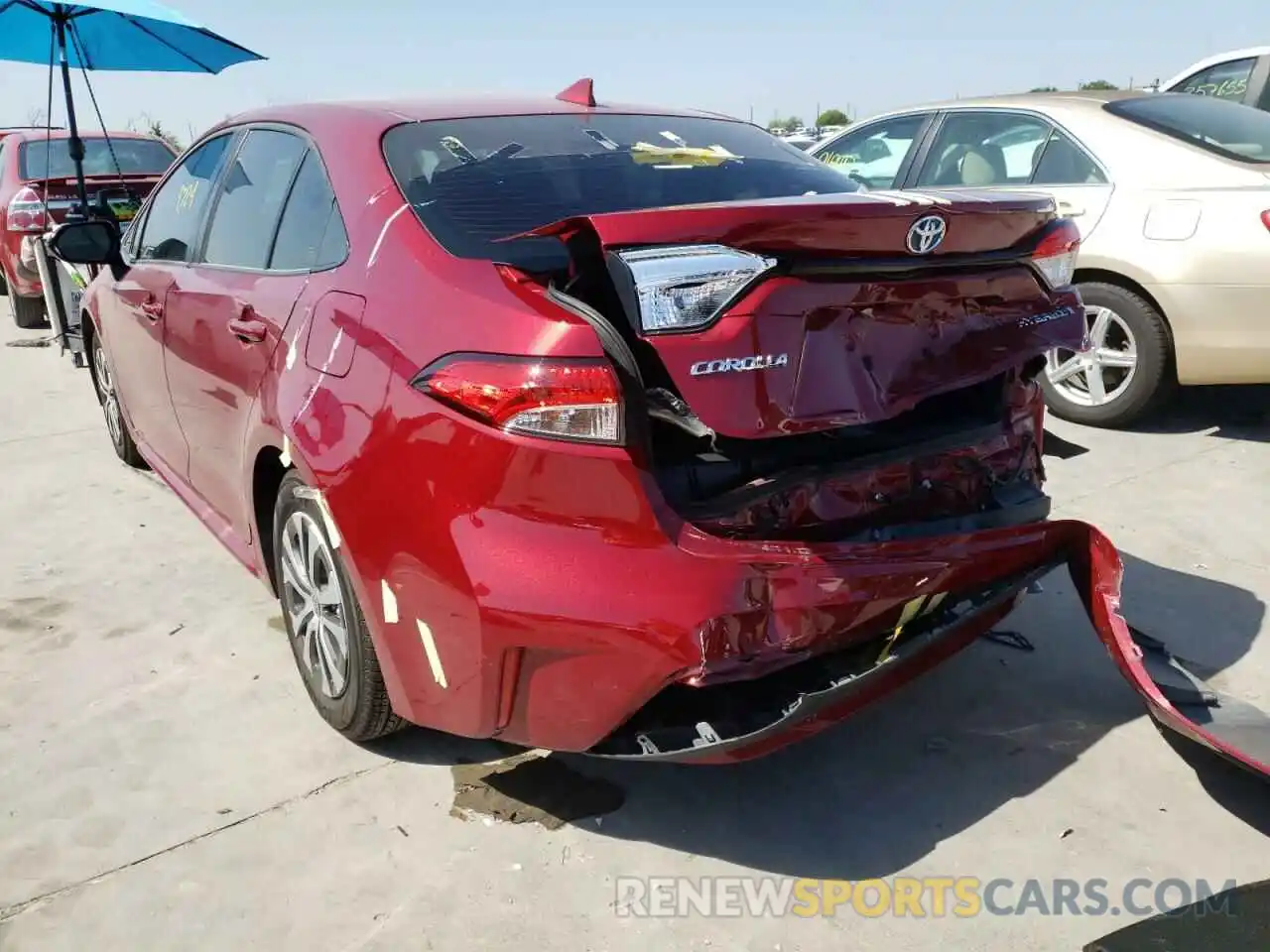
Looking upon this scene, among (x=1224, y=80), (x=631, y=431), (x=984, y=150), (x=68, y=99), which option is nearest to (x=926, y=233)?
(x=631, y=431)

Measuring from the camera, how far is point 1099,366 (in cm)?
523

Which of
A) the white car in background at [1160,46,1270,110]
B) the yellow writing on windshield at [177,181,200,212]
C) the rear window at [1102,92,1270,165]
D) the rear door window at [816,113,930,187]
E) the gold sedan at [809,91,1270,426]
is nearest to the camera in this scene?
the yellow writing on windshield at [177,181,200,212]

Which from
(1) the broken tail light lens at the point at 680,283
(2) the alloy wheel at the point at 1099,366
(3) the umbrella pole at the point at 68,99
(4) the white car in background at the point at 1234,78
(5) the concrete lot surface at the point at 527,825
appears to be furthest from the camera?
(4) the white car in background at the point at 1234,78

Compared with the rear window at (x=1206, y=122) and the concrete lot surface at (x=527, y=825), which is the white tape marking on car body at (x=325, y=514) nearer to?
the concrete lot surface at (x=527, y=825)

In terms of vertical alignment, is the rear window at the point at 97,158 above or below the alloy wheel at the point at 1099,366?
above

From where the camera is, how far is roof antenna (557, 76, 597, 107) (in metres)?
3.17

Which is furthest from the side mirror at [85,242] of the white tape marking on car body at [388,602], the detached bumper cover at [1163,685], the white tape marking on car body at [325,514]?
the detached bumper cover at [1163,685]

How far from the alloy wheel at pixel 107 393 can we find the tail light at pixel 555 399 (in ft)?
11.1

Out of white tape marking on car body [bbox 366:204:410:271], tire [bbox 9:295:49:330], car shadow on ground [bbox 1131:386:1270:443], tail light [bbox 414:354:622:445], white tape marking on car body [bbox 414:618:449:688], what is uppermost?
white tape marking on car body [bbox 366:204:410:271]

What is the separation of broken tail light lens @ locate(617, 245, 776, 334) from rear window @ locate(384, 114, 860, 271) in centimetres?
33

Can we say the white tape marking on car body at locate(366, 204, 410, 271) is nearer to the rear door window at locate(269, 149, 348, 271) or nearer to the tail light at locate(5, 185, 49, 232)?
the rear door window at locate(269, 149, 348, 271)

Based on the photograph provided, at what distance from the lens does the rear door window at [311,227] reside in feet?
8.35

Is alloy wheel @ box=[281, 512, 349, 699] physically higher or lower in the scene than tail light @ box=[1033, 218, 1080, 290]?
lower

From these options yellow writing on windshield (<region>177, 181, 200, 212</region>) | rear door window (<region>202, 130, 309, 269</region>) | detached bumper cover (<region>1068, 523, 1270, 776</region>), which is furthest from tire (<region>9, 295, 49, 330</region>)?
detached bumper cover (<region>1068, 523, 1270, 776</region>)
